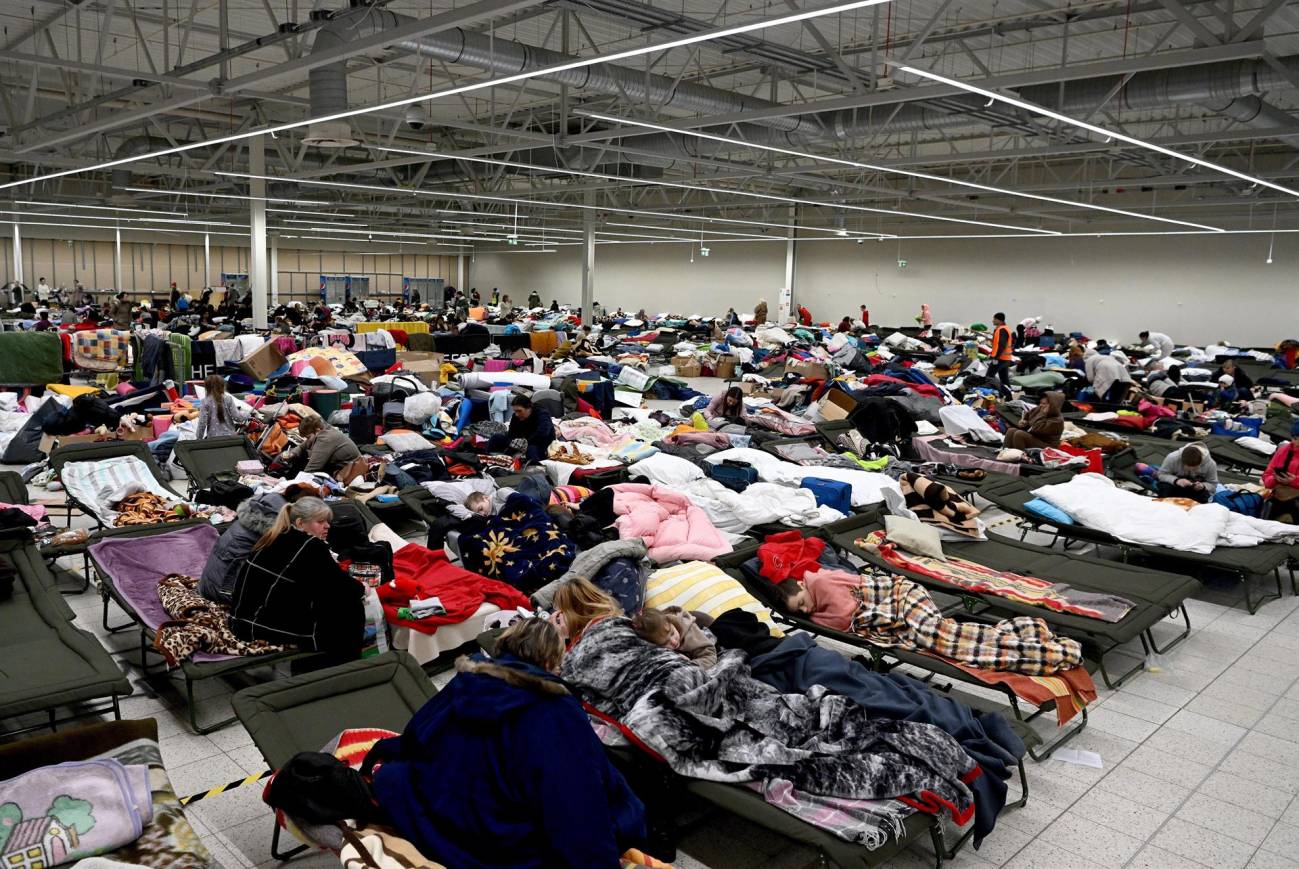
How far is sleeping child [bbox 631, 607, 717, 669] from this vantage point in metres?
3.88

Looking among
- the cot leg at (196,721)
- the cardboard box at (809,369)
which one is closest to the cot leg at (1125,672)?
the cot leg at (196,721)

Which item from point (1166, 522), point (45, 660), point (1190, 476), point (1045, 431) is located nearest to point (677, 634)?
point (45, 660)

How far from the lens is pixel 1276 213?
21.7 m

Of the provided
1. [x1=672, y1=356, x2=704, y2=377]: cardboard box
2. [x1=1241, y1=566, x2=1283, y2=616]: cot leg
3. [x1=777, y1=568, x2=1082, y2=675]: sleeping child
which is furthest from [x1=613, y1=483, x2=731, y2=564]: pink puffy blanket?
[x1=672, y1=356, x2=704, y2=377]: cardboard box

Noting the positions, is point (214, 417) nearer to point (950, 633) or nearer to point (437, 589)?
point (437, 589)

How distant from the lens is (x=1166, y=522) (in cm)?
659

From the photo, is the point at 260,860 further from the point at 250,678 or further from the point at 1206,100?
Answer: the point at 1206,100

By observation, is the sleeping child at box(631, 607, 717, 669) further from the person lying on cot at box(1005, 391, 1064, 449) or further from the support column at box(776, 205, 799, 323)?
the support column at box(776, 205, 799, 323)

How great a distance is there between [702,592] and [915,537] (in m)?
1.72

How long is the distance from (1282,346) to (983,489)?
42.4ft

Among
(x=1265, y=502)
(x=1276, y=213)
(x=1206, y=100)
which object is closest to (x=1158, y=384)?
(x=1206, y=100)

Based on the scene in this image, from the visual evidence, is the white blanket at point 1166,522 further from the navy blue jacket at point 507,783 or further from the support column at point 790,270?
the support column at point 790,270

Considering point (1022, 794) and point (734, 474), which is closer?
point (1022, 794)

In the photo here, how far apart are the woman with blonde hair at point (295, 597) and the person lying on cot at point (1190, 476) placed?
666 cm
